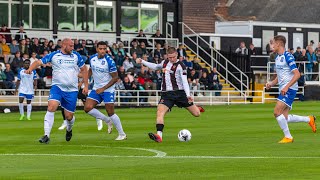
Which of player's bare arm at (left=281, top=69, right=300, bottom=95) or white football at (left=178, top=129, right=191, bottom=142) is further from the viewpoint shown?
white football at (left=178, top=129, right=191, bottom=142)

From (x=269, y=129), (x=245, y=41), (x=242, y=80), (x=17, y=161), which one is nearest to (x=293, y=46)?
(x=245, y=41)

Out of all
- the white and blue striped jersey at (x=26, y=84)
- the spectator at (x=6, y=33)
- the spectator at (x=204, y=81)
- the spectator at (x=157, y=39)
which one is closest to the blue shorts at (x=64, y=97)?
the white and blue striped jersey at (x=26, y=84)

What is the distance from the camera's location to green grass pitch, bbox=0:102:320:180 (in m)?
14.9

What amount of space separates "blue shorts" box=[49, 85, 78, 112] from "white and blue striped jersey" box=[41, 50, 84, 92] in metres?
0.08

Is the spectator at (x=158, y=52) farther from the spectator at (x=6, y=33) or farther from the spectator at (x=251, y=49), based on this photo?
the spectator at (x=6, y=33)

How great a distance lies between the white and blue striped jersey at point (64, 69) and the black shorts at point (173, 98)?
77.9 inches

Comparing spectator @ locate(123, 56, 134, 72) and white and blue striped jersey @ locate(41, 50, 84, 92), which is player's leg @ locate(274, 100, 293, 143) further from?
spectator @ locate(123, 56, 134, 72)

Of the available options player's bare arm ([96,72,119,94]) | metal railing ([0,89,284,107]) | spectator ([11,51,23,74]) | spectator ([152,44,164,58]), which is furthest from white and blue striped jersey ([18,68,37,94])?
spectator ([152,44,164,58])

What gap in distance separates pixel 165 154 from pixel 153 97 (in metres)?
32.2

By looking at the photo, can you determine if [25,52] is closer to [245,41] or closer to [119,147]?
[245,41]

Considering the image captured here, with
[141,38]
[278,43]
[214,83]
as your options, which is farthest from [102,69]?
[141,38]

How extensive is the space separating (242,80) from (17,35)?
44.4 feet

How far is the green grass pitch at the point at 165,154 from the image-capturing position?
14891 mm

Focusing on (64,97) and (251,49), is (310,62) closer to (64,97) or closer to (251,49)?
(251,49)
